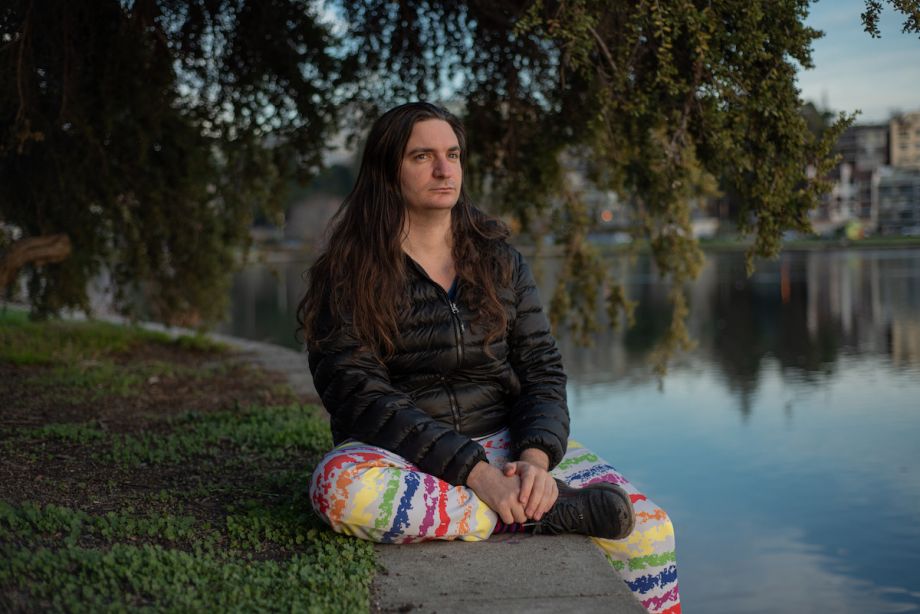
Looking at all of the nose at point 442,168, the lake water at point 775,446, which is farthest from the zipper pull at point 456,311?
the lake water at point 775,446

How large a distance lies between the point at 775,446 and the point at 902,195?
608 centimetres

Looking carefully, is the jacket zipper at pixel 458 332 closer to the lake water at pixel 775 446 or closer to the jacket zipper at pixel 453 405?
the jacket zipper at pixel 453 405

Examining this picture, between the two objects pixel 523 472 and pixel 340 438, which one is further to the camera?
pixel 340 438

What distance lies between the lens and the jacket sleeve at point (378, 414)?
3354 mm

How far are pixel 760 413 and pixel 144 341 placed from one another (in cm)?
709

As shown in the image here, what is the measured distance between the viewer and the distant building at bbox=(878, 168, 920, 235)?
11.7 metres

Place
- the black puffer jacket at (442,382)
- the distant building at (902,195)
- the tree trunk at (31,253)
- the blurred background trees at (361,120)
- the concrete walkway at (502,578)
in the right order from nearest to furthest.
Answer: the concrete walkway at (502,578), the black puffer jacket at (442,382), the blurred background trees at (361,120), the tree trunk at (31,253), the distant building at (902,195)

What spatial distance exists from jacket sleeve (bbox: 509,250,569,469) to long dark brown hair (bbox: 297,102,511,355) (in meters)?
0.12

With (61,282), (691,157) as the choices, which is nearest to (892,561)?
(691,157)

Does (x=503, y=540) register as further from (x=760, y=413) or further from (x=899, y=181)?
(x=899, y=181)

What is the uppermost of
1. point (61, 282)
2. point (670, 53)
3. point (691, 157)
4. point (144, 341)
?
point (670, 53)

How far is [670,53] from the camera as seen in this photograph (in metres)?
5.33

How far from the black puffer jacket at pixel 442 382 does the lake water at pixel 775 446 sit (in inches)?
85.7

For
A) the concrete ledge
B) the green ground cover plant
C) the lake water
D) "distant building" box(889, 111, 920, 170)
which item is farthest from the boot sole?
"distant building" box(889, 111, 920, 170)
